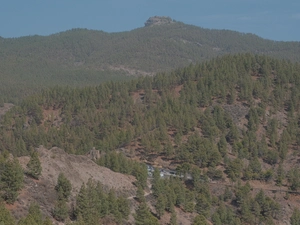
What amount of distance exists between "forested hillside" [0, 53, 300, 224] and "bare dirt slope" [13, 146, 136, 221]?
4.75m

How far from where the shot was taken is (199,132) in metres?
122

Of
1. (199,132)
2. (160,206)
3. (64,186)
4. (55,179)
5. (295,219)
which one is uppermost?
(64,186)

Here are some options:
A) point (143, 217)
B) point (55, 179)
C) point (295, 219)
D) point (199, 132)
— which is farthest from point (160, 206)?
point (199, 132)

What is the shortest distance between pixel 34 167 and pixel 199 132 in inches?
2658

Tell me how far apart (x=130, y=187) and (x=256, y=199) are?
86.2 ft

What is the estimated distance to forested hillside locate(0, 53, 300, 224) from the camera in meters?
86.9

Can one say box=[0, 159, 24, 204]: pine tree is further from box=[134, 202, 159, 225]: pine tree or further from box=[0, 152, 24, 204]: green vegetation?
box=[134, 202, 159, 225]: pine tree

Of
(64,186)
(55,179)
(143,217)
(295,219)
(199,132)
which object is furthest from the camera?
(199,132)

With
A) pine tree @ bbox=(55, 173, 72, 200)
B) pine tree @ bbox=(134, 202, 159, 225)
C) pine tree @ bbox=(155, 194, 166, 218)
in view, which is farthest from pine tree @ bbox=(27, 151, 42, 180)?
pine tree @ bbox=(155, 194, 166, 218)

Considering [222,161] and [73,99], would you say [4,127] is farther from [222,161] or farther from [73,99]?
[222,161]

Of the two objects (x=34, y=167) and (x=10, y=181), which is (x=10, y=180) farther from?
(x=34, y=167)

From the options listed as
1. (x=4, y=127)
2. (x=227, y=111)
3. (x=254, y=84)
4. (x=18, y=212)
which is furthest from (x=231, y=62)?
(x=18, y=212)

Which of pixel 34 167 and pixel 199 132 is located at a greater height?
pixel 34 167

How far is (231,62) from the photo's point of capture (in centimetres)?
16125
